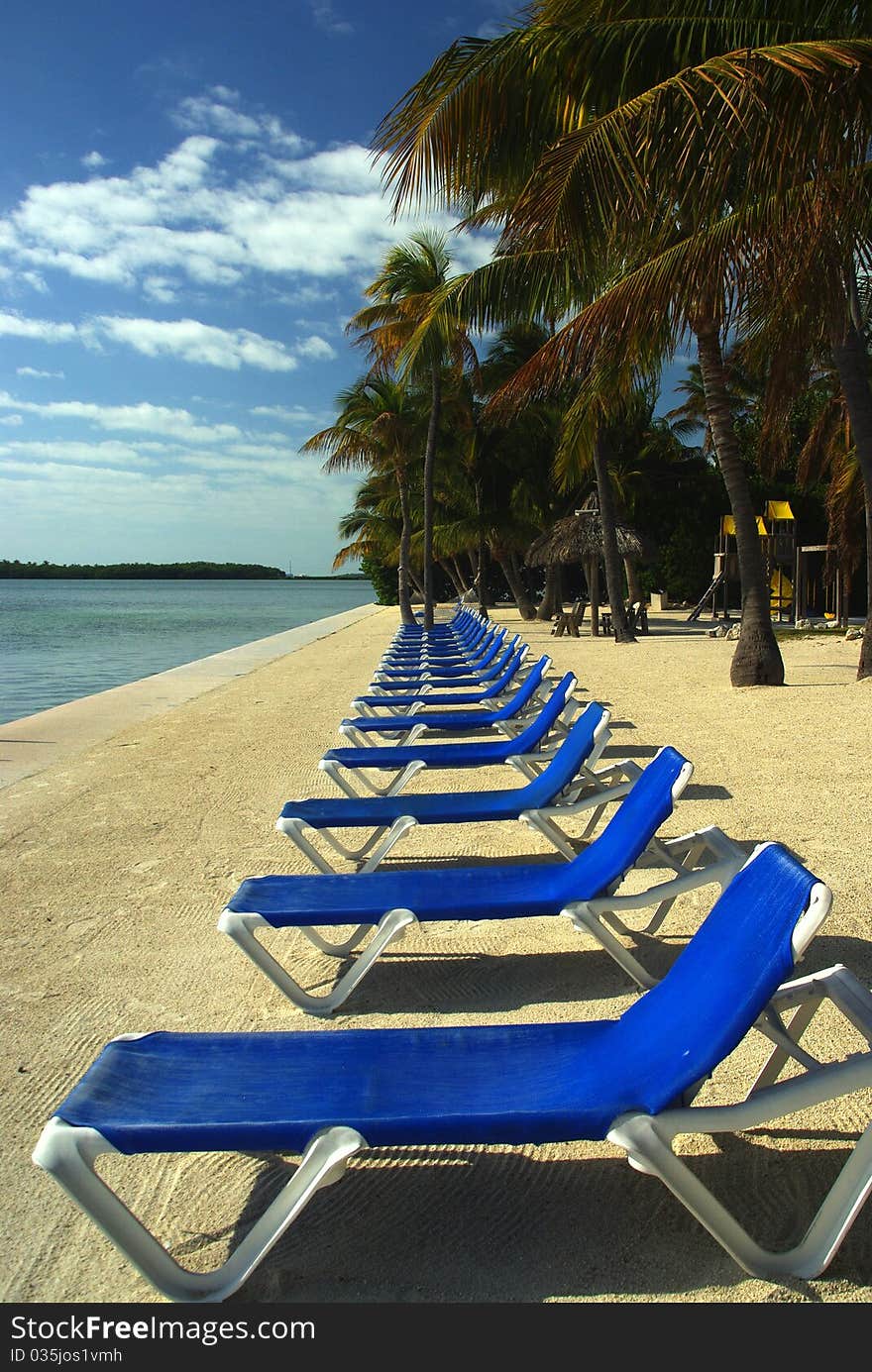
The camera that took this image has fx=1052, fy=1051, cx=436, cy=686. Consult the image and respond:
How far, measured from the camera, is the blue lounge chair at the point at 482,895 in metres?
3.34

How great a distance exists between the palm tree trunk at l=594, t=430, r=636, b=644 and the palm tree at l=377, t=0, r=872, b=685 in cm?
808

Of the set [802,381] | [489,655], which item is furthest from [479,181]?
[489,655]

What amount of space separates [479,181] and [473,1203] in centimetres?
1058

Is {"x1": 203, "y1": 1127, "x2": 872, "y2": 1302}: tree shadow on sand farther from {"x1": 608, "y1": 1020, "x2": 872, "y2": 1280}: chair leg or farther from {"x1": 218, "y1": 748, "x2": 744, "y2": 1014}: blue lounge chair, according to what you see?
{"x1": 218, "y1": 748, "x2": 744, "y2": 1014}: blue lounge chair

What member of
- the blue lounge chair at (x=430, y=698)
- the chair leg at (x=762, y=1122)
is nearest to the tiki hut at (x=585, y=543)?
the blue lounge chair at (x=430, y=698)

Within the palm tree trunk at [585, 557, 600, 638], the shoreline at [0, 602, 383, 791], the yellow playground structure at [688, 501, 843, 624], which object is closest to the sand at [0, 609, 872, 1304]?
the shoreline at [0, 602, 383, 791]

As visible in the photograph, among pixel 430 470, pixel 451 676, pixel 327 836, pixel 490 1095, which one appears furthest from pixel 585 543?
pixel 490 1095

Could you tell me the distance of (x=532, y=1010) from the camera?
135 inches

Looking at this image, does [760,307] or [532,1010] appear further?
[760,307]

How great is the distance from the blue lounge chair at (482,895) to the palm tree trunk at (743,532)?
7608 mm

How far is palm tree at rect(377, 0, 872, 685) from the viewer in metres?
7.34

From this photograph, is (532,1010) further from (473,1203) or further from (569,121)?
(569,121)

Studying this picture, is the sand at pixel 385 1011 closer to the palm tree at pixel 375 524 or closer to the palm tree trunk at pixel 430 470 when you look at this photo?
the palm tree trunk at pixel 430 470

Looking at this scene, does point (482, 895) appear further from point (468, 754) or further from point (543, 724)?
point (543, 724)
